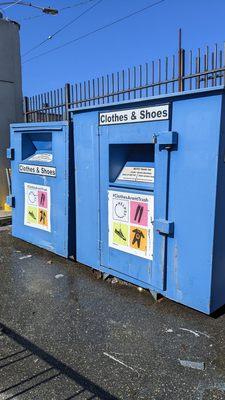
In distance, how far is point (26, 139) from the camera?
5.75 m

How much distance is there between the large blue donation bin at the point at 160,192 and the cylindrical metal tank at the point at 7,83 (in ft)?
14.5

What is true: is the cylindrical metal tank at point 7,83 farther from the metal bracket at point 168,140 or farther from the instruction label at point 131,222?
the metal bracket at point 168,140

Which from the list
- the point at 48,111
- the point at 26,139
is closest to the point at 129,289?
the point at 26,139

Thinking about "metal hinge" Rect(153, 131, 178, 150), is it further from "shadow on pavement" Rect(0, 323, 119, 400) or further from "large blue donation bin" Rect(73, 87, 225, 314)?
"shadow on pavement" Rect(0, 323, 119, 400)

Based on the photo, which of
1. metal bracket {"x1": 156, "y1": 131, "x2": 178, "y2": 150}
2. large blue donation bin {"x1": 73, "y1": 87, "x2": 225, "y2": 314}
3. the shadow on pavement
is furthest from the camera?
metal bracket {"x1": 156, "y1": 131, "x2": 178, "y2": 150}

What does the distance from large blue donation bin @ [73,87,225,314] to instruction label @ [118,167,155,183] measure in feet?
0.04

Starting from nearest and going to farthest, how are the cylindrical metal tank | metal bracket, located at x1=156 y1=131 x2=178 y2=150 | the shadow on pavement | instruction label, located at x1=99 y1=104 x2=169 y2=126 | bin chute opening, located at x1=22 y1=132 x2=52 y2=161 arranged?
the shadow on pavement < metal bracket, located at x1=156 y1=131 x2=178 y2=150 < instruction label, located at x1=99 y1=104 x2=169 y2=126 < bin chute opening, located at x1=22 y1=132 x2=52 y2=161 < the cylindrical metal tank

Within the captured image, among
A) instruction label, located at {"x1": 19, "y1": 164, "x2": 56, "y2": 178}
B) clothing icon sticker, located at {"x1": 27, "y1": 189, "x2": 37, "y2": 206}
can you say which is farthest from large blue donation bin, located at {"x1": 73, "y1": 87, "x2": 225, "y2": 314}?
clothing icon sticker, located at {"x1": 27, "y1": 189, "x2": 37, "y2": 206}

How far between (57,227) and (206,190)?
2.50m

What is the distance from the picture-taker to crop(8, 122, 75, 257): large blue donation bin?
16.1ft

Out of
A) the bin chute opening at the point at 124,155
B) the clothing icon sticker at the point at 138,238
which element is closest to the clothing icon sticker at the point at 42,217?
the bin chute opening at the point at 124,155

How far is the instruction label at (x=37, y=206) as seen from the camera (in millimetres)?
5305

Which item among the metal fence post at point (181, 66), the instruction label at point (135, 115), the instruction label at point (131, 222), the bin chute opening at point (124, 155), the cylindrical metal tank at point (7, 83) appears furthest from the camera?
the cylindrical metal tank at point (7, 83)

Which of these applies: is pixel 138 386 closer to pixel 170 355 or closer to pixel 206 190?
pixel 170 355
